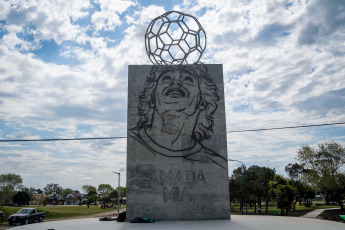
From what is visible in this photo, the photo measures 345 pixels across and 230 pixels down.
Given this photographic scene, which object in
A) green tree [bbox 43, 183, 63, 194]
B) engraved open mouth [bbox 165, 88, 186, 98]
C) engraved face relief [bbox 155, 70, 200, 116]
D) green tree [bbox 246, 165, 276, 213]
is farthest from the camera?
green tree [bbox 43, 183, 63, 194]

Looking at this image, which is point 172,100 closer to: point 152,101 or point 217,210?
point 152,101

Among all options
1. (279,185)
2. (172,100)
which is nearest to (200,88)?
(172,100)

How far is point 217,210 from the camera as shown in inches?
657

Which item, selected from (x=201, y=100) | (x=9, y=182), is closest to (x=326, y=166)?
(x=201, y=100)

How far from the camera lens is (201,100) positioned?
18.2 m

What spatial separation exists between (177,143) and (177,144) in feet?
0.22

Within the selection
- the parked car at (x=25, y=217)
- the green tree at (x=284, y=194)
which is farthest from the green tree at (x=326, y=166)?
the parked car at (x=25, y=217)

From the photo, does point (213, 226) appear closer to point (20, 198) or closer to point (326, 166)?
point (326, 166)

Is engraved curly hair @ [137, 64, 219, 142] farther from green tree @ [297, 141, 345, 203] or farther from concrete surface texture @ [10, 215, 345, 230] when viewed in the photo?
green tree @ [297, 141, 345, 203]

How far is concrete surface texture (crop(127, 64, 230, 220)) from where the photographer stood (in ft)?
54.7

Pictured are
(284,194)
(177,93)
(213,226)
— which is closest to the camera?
(213,226)

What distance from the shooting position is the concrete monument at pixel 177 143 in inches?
656

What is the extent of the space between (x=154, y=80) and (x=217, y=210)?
9.72m

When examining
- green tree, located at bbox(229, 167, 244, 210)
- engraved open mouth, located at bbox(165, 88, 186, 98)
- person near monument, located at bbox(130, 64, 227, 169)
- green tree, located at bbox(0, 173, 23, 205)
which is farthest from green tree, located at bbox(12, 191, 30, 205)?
engraved open mouth, located at bbox(165, 88, 186, 98)
